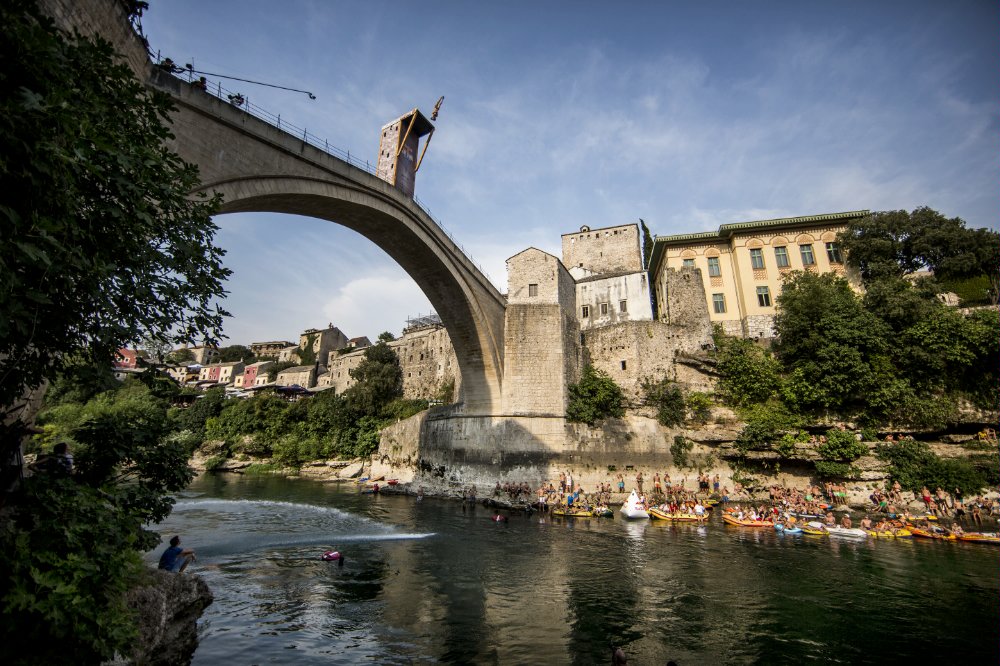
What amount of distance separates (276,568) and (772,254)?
3037 centimetres

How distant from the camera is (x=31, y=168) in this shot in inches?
151

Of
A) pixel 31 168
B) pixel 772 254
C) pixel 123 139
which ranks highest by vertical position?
pixel 772 254

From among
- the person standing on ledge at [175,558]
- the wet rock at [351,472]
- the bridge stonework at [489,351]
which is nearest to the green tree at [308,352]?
the wet rock at [351,472]

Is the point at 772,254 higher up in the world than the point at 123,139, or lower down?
higher up

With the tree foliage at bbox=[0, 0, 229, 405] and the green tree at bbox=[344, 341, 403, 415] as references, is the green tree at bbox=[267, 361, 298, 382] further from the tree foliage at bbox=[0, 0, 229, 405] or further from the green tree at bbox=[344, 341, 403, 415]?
the tree foliage at bbox=[0, 0, 229, 405]

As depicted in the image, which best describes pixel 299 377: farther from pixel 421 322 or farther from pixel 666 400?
pixel 666 400

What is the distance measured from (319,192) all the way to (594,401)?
56.7 ft

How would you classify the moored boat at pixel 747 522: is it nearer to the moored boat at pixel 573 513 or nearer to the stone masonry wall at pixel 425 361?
the moored boat at pixel 573 513

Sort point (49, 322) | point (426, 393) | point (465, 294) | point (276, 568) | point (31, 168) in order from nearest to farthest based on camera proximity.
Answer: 1. point (31, 168)
2. point (49, 322)
3. point (276, 568)
4. point (465, 294)
5. point (426, 393)

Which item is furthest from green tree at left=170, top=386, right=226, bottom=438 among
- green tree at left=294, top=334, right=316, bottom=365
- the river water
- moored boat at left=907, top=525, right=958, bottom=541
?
moored boat at left=907, top=525, right=958, bottom=541

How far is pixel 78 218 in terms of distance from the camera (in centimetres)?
460

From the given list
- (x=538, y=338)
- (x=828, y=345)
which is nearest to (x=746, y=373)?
(x=828, y=345)

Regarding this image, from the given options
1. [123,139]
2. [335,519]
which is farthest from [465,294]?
[123,139]

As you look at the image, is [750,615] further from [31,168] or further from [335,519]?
[335,519]
